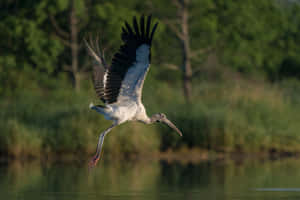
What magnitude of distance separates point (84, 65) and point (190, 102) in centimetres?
571

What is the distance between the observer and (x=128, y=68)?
38.7ft

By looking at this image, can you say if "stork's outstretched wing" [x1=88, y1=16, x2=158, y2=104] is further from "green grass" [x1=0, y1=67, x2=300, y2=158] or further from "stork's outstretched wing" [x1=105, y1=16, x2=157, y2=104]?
"green grass" [x1=0, y1=67, x2=300, y2=158]

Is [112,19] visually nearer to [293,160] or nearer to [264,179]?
[293,160]

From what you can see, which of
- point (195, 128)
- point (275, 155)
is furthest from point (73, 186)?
point (275, 155)

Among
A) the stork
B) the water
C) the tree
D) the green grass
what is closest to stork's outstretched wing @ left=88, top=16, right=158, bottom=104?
the stork

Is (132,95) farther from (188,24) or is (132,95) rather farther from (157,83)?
(157,83)

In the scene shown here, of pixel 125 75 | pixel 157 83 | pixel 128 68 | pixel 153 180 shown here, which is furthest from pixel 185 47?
pixel 128 68

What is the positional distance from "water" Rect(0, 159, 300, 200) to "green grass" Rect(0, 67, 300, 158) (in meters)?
0.89

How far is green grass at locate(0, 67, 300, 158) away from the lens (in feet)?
66.0

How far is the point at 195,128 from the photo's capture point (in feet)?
70.7

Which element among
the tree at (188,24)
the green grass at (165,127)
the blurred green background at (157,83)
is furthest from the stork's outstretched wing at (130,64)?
the tree at (188,24)

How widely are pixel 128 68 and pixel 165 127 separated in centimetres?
984

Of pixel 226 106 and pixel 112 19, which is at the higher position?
pixel 112 19

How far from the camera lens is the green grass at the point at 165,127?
2012 cm
